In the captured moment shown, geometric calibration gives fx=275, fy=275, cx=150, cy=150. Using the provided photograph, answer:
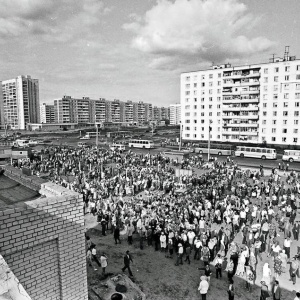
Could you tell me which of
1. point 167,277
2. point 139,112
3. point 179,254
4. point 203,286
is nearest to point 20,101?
point 139,112

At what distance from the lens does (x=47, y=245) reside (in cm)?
603

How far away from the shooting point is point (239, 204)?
18.6 meters

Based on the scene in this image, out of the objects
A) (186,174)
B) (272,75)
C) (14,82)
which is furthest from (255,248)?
(14,82)

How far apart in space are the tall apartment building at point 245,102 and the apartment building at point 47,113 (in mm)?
114890

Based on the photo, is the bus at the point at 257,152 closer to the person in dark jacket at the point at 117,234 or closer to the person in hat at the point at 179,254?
the person in dark jacket at the point at 117,234

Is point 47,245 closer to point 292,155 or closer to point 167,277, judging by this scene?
point 167,277

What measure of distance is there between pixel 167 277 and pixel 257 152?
Answer: 3672cm

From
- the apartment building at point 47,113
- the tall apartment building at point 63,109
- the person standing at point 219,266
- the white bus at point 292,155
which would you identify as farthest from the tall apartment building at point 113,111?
the person standing at point 219,266

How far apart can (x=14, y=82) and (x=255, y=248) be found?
155 m

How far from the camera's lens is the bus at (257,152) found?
42.6m

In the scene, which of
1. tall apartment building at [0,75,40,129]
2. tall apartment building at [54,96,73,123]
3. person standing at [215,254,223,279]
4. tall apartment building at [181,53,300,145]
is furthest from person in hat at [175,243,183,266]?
tall apartment building at [0,75,40,129]

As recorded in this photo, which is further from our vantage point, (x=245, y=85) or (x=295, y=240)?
(x=245, y=85)

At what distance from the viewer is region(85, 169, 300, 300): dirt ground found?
32.8ft

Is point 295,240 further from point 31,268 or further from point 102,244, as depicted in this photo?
point 31,268
